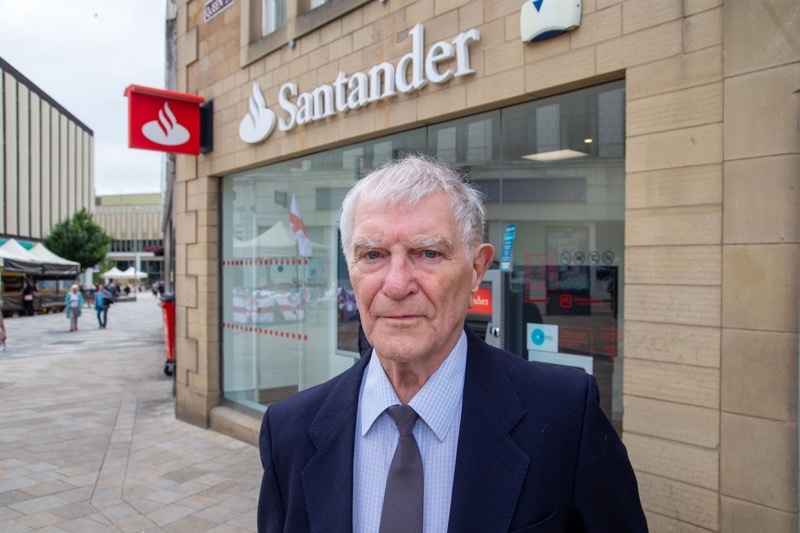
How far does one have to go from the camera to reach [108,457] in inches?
247

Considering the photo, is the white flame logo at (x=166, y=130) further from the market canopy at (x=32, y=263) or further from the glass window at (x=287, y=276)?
the market canopy at (x=32, y=263)

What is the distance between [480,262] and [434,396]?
1.24ft

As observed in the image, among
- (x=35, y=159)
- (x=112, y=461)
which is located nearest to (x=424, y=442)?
(x=112, y=461)

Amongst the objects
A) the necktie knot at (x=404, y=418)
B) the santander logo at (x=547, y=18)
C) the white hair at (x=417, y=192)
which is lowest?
the necktie knot at (x=404, y=418)

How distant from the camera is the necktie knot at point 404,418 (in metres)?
1.42

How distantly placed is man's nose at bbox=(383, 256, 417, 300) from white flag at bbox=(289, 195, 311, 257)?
16.7ft

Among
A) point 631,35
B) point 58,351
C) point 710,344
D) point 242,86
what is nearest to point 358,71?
point 242,86

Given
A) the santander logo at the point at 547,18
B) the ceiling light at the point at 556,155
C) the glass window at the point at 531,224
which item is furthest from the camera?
the ceiling light at the point at 556,155

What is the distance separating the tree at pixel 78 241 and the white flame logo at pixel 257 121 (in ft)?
136

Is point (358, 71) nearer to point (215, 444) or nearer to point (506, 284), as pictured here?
point (506, 284)

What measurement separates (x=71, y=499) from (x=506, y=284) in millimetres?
4129

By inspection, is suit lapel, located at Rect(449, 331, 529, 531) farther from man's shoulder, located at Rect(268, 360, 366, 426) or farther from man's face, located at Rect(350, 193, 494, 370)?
man's shoulder, located at Rect(268, 360, 366, 426)

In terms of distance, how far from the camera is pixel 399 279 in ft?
4.47

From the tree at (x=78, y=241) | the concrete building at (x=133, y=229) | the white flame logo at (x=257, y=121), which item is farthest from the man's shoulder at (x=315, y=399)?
the concrete building at (x=133, y=229)
